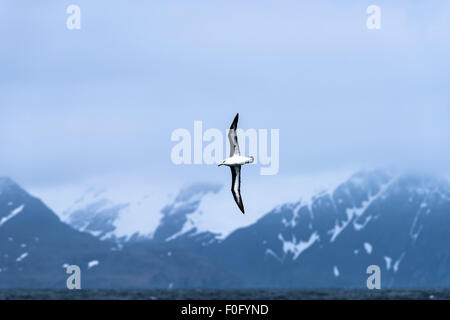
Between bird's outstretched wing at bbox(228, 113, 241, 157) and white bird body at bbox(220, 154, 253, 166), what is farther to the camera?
white bird body at bbox(220, 154, 253, 166)

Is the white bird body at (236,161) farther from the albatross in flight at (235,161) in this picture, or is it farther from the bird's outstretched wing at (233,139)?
the bird's outstretched wing at (233,139)

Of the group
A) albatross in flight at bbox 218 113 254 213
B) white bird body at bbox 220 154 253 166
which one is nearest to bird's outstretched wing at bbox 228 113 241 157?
albatross in flight at bbox 218 113 254 213

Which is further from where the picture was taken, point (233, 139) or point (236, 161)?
point (233, 139)

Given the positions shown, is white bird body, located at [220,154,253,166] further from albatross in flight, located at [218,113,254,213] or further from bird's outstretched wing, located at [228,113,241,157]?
bird's outstretched wing, located at [228,113,241,157]

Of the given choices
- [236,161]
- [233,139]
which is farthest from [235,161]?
[233,139]

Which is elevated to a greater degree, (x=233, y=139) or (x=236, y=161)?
(x=233, y=139)

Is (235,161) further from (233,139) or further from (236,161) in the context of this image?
(233,139)
